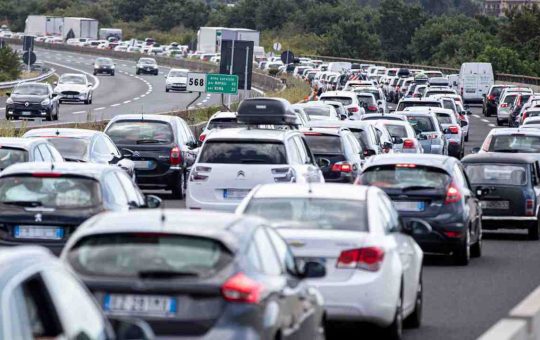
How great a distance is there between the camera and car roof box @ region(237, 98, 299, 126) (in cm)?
3259

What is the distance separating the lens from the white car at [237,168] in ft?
73.0

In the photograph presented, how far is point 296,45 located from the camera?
172625 mm

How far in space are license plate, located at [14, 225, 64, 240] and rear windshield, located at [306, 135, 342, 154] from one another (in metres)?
12.1

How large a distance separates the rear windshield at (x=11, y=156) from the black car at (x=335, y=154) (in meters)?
6.11

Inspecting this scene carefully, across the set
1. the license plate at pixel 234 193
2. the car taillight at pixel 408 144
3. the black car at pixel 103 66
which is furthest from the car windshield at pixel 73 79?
the license plate at pixel 234 193

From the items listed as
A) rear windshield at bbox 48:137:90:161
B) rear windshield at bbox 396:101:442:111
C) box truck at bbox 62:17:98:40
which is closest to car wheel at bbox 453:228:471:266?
rear windshield at bbox 48:137:90:161

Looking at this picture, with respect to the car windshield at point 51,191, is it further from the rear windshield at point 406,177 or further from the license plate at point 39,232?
the rear windshield at point 406,177

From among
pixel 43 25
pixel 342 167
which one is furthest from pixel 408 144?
pixel 43 25

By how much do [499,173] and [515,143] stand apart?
5828 mm

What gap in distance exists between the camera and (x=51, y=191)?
16016 millimetres

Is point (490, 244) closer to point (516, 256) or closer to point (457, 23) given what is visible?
point (516, 256)

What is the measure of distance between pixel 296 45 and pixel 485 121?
326 feet

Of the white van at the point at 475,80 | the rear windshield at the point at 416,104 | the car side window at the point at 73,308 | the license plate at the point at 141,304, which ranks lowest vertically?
the white van at the point at 475,80

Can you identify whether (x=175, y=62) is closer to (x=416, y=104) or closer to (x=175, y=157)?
(x=416, y=104)
